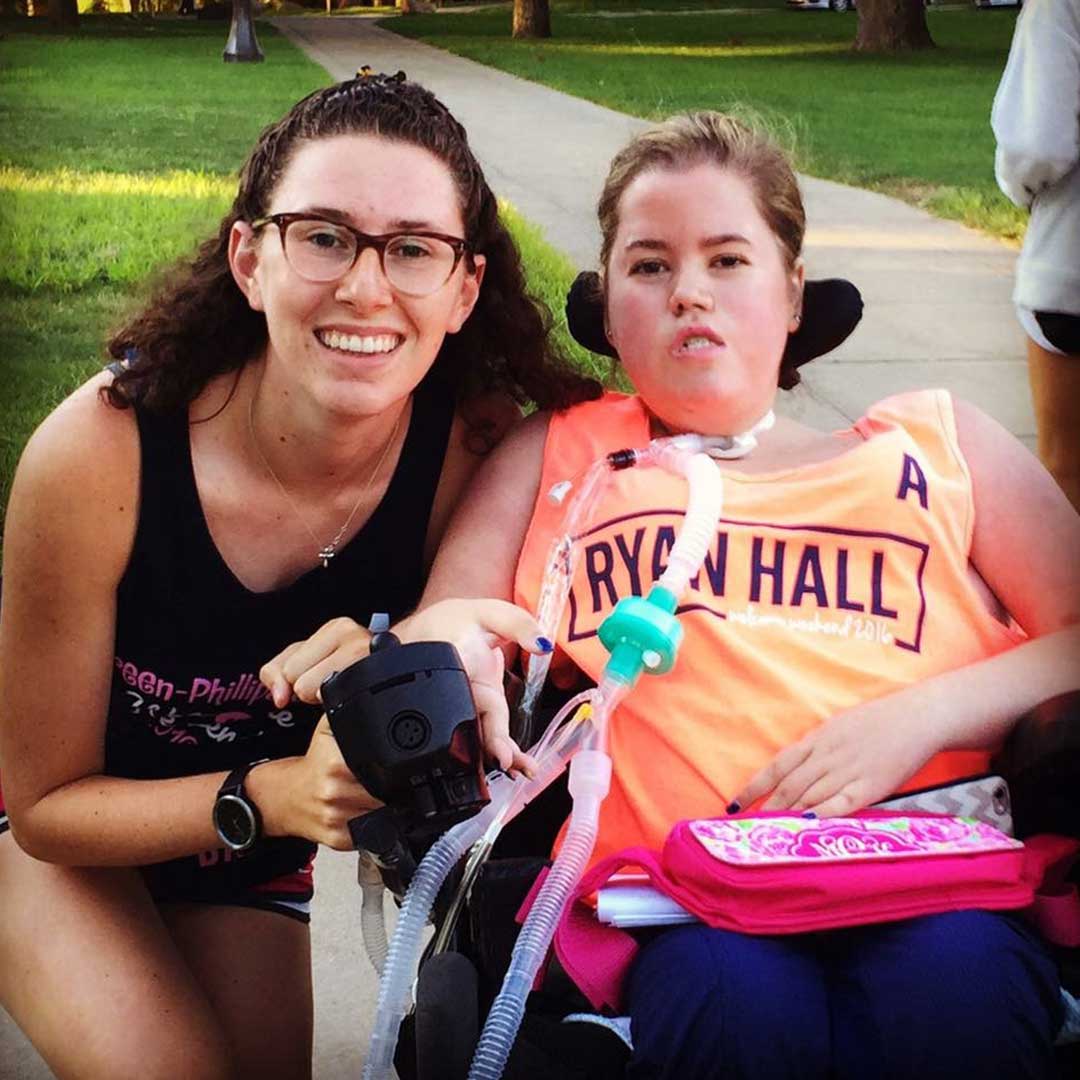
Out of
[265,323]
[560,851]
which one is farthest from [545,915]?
[265,323]

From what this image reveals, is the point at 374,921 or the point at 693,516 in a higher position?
the point at 693,516

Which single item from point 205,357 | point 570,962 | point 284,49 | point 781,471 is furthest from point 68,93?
point 570,962

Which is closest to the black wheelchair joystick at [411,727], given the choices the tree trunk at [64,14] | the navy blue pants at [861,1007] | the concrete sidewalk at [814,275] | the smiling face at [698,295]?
the navy blue pants at [861,1007]

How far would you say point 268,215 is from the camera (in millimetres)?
1378

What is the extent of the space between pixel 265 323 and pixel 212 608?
0.99ft

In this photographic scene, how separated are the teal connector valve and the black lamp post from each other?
2.46ft

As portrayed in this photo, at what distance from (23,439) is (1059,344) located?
1422mm

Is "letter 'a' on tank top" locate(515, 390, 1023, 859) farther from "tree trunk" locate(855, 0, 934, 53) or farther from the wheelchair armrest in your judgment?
"tree trunk" locate(855, 0, 934, 53)

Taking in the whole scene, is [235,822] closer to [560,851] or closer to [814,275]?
[560,851]

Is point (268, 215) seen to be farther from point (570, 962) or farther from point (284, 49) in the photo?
point (570, 962)

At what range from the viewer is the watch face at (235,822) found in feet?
4.52

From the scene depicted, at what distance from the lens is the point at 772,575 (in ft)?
4.56

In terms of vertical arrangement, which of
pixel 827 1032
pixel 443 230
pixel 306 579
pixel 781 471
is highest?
pixel 443 230

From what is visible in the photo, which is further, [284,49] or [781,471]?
[284,49]
